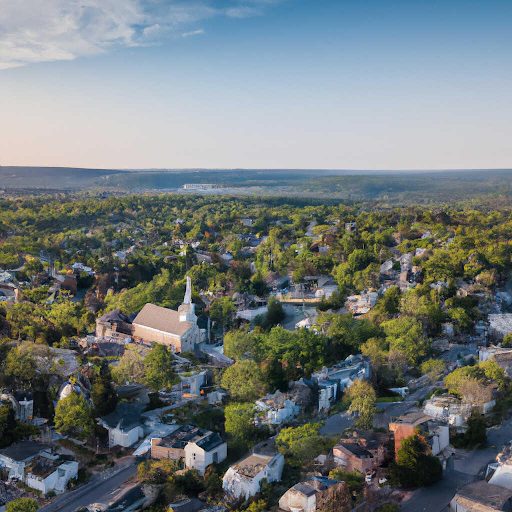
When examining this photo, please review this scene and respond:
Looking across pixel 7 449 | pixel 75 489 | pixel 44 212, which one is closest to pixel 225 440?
pixel 75 489

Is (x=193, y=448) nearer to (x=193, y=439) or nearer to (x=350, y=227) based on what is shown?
(x=193, y=439)

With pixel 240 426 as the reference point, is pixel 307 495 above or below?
above

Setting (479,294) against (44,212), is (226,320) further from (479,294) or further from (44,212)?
(44,212)

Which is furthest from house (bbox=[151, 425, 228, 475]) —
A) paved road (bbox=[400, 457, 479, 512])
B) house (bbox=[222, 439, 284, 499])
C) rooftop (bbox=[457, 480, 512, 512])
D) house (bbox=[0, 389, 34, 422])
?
rooftop (bbox=[457, 480, 512, 512])

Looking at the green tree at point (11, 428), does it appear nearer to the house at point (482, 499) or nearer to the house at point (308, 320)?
the house at point (482, 499)

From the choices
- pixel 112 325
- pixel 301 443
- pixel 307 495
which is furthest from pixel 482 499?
pixel 112 325

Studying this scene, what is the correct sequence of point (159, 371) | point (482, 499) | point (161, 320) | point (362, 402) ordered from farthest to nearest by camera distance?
point (161, 320)
point (159, 371)
point (362, 402)
point (482, 499)

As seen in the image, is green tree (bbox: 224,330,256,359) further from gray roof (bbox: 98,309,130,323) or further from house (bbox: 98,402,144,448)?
gray roof (bbox: 98,309,130,323)
